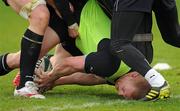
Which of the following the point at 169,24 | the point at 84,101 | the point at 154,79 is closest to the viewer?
the point at 154,79

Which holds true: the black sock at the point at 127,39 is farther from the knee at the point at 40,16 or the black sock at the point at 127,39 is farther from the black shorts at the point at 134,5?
the knee at the point at 40,16

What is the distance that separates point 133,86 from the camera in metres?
7.45

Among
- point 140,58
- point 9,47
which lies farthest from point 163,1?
point 9,47

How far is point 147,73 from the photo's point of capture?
6.91 m

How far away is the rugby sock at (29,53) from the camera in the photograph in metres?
7.44

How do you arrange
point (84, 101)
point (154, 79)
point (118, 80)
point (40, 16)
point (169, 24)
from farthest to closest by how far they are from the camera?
point (169, 24) < point (118, 80) < point (40, 16) < point (84, 101) < point (154, 79)

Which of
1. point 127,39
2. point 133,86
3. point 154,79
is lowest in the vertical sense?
point 133,86

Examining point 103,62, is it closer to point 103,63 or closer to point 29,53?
point 103,63

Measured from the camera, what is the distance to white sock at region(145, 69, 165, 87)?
6.83 metres

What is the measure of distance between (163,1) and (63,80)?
5.27 ft

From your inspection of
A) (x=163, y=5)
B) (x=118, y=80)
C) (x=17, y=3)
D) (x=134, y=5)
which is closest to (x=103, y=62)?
(x=118, y=80)

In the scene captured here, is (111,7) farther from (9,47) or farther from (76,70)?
(9,47)

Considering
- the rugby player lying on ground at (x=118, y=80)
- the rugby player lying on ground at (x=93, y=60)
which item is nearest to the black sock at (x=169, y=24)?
the rugby player lying on ground at (x=93, y=60)

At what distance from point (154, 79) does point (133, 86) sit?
0.63m
